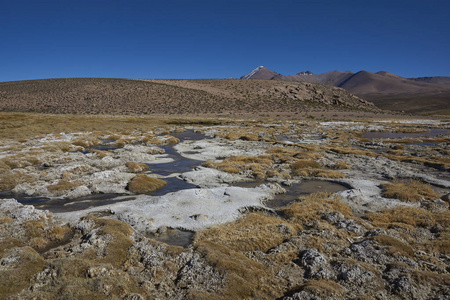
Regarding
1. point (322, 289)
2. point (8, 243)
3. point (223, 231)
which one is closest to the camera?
point (322, 289)

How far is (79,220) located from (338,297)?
10.5 meters

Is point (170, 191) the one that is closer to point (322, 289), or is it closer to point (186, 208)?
point (186, 208)

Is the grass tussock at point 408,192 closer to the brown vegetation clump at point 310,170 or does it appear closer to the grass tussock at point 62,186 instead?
the brown vegetation clump at point 310,170

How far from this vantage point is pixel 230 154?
90.8 feet

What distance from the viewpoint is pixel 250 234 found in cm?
1059

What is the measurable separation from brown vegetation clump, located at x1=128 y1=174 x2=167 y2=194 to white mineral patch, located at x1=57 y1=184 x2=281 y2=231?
3.20 feet

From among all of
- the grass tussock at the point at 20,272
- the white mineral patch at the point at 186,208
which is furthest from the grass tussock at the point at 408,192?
the grass tussock at the point at 20,272

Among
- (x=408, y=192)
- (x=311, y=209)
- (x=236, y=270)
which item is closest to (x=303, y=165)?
(x=408, y=192)

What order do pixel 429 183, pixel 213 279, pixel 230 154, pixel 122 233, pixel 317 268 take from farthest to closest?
pixel 230 154 → pixel 429 183 → pixel 122 233 → pixel 317 268 → pixel 213 279

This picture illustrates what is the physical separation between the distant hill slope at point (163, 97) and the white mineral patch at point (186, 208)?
7923cm

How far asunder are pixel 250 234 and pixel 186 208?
4.23 meters

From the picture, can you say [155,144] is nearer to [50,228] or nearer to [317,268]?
[50,228]

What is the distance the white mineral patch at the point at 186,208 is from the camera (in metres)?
12.0

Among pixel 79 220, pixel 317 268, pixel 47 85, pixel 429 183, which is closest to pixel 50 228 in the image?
pixel 79 220
